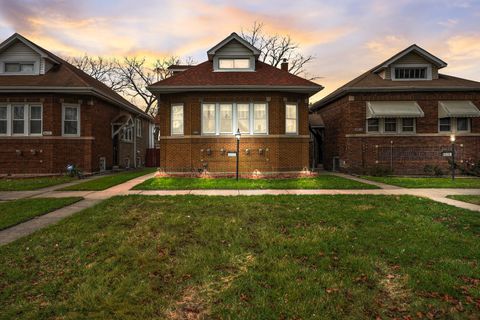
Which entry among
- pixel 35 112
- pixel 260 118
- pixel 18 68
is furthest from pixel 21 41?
pixel 260 118

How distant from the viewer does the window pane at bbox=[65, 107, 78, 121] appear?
58.7ft

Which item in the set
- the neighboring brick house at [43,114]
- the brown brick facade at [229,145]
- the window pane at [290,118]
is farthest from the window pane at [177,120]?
the window pane at [290,118]

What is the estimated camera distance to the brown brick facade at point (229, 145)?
1647 centimetres

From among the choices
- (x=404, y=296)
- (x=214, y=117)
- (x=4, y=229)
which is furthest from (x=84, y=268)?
(x=214, y=117)

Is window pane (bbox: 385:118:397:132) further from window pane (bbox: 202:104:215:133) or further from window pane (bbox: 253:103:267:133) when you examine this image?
window pane (bbox: 202:104:215:133)

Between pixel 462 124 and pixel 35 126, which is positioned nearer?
pixel 35 126

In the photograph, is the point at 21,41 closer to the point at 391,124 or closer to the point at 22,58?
the point at 22,58

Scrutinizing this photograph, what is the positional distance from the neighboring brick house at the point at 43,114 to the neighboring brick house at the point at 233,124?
5.17 meters

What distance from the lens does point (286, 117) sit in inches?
665

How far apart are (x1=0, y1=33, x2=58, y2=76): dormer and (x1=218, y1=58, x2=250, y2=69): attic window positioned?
10.8 metres

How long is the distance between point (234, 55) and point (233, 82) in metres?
2.29

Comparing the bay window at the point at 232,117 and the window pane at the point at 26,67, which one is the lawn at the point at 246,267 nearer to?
the bay window at the point at 232,117

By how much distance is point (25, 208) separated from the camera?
26.7 feet

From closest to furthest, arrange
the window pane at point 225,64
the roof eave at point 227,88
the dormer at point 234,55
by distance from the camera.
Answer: the roof eave at point 227,88
the dormer at point 234,55
the window pane at point 225,64
